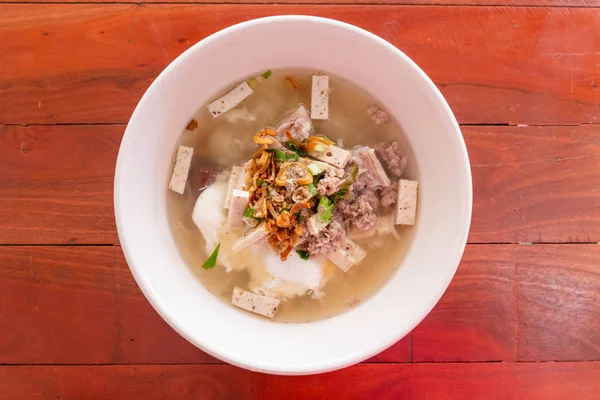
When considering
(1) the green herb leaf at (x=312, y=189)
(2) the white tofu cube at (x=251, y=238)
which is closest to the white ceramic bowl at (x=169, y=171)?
(2) the white tofu cube at (x=251, y=238)

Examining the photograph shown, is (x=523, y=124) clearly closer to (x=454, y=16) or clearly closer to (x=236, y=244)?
(x=454, y=16)

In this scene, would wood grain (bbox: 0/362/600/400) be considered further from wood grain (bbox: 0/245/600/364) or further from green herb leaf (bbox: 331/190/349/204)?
green herb leaf (bbox: 331/190/349/204)

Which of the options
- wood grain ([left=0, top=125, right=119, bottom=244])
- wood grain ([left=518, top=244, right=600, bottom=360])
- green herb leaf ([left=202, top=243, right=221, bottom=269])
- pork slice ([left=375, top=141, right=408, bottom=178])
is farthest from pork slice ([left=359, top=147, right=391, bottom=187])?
wood grain ([left=0, top=125, right=119, bottom=244])

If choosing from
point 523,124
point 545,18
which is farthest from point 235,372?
point 545,18

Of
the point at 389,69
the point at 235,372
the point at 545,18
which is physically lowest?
the point at 235,372

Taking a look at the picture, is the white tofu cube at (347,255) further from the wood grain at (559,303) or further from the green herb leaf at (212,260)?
the wood grain at (559,303)

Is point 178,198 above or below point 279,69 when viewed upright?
below
